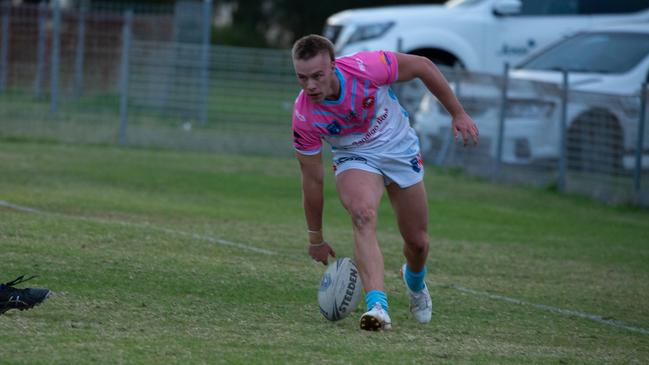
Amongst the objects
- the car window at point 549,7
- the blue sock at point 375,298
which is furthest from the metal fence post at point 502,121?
the blue sock at point 375,298

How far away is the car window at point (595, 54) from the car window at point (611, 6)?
243cm

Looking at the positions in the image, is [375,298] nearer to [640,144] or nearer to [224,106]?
[640,144]

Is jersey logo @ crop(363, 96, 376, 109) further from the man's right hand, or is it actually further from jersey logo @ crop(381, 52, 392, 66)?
the man's right hand

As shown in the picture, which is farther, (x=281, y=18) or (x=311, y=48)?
(x=281, y=18)

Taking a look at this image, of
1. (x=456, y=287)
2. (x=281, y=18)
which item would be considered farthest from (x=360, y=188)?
(x=281, y=18)

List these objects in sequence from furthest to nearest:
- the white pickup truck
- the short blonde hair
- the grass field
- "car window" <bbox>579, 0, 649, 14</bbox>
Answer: "car window" <bbox>579, 0, 649, 14</bbox>
the white pickup truck
the short blonde hair
the grass field

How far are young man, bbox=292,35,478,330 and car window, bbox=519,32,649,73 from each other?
10.1 m

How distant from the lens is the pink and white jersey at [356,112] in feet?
21.3

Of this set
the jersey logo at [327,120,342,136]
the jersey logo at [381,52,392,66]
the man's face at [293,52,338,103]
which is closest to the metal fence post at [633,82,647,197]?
the jersey logo at [381,52,392,66]

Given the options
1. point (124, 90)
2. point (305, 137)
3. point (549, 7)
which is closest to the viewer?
point (305, 137)

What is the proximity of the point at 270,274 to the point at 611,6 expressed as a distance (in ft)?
42.3

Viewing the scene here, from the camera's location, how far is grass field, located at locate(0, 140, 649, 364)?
5879mm

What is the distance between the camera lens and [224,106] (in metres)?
20.9

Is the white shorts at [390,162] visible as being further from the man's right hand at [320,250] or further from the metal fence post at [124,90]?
the metal fence post at [124,90]
